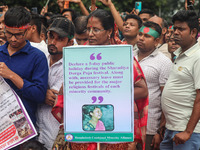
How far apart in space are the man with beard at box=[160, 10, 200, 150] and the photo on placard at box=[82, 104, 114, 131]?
1152 millimetres

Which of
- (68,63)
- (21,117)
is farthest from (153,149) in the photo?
(68,63)

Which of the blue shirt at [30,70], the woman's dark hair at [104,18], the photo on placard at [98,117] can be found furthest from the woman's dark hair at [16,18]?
the photo on placard at [98,117]

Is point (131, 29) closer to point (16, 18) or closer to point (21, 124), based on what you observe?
point (16, 18)

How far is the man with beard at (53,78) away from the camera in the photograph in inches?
141

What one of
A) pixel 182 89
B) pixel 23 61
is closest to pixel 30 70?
pixel 23 61

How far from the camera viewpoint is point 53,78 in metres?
3.66

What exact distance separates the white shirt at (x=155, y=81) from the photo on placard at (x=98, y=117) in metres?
1.72

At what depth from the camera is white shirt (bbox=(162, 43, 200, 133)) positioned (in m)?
3.61

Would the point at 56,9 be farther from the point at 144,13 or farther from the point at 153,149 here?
the point at 153,149

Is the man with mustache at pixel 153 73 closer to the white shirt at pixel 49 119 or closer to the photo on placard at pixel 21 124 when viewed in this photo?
the white shirt at pixel 49 119

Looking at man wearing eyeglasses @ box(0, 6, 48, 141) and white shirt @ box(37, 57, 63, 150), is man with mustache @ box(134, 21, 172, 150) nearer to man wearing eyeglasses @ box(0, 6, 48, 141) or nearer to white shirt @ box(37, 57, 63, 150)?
white shirt @ box(37, 57, 63, 150)

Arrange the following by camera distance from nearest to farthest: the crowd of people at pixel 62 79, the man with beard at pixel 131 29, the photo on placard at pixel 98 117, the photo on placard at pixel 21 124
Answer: the photo on placard at pixel 98 117 < the crowd of people at pixel 62 79 < the photo on placard at pixel 21 124 < the man with beard at pixel 131 29

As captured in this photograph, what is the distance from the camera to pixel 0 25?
607 centimetres

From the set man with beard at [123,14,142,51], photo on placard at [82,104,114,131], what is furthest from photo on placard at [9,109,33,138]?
man with beard at [123,14,142,51]
